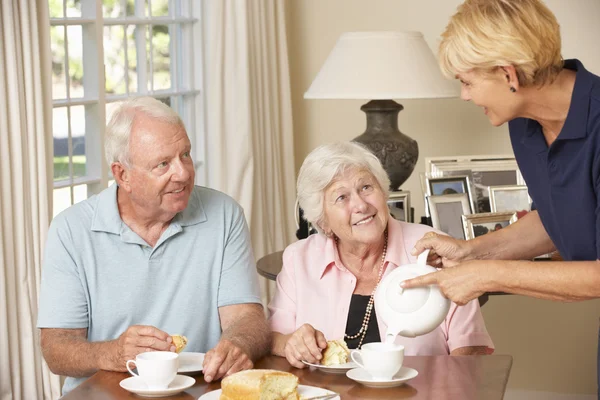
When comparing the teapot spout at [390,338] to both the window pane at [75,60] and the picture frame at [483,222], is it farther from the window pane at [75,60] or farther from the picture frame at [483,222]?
the window pane at [75,60]

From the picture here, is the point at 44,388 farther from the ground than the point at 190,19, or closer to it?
closer to it

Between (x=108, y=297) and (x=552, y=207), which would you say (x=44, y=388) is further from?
(x=552, y=207)

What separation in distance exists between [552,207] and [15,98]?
5.59 feet

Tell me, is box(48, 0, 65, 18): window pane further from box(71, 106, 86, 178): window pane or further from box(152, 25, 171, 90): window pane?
box(152, 25, 171, 90): window pane

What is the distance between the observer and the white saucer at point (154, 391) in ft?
6.07

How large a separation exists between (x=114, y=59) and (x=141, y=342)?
2.11 meters

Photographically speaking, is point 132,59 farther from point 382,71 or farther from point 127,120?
point 127,120

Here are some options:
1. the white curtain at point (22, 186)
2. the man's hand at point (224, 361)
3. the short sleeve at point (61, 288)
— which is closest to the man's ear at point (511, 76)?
the man's hand at point (224, 361)

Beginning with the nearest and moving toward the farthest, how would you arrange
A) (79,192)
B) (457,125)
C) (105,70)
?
(79,192), (105,70), (457,125)

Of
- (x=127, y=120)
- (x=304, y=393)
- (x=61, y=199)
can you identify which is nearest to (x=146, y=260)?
(x=127, y=120)

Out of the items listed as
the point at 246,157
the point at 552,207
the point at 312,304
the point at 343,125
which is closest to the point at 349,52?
the point at 246,157

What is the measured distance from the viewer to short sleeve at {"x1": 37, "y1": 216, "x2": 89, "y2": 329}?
89.1 inches

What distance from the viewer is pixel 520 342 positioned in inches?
175

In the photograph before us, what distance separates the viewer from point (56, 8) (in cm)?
341
